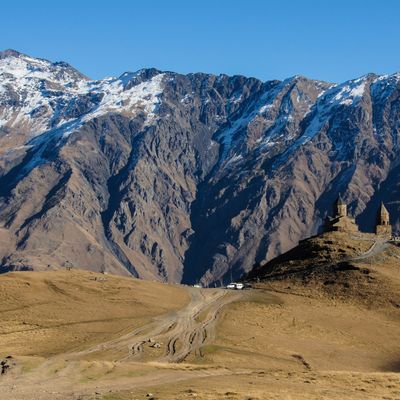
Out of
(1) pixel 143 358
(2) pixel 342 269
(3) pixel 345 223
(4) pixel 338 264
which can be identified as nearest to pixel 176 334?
(1) pixel 143 358

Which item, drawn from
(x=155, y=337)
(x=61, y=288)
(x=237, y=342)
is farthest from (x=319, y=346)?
(x=61, y=288)

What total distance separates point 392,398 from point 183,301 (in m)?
57.9

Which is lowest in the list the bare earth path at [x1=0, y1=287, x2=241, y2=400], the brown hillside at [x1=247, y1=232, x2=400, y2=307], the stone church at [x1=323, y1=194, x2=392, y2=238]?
the bare earth path at [x1=0, y1=287, x2=241, y2=400]

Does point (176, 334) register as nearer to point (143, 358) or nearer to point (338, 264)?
point (143, 358)

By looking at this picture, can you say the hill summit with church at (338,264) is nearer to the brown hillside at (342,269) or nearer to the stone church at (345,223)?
the brown hillside at (342,269)

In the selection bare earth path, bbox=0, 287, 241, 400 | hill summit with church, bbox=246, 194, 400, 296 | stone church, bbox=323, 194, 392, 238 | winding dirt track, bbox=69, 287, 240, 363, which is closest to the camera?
bare earth path, bbox=0, 287, 241, 400

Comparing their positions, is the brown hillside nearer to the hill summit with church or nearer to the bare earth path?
the hill summit with church

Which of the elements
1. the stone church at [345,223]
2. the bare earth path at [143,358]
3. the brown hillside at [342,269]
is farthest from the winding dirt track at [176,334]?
the stone church at [345,223]

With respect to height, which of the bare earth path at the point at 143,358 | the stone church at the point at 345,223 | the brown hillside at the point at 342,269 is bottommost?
the bare earth path at the point at 143,358

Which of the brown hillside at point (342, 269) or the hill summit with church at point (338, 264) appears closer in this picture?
the brown hillside at point (342, 269)

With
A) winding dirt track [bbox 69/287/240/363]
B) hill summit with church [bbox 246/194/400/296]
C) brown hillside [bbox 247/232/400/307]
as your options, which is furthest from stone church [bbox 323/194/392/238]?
winding dirt track [bbox 69/287/240/363]

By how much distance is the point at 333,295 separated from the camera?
11381cm

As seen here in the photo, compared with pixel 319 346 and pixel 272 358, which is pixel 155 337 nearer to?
pixel 272 358

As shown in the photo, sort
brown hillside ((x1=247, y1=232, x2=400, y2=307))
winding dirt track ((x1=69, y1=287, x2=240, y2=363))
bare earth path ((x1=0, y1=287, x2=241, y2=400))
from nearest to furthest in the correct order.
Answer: bare earth path ((x1=0, y1=287, x2=241, y2=400)) < winding dirt track ((x1=69, y1=287, x2=240, y2=363)) < brown hillside ((x1=247, y1=232, x2=400, y2=307))
